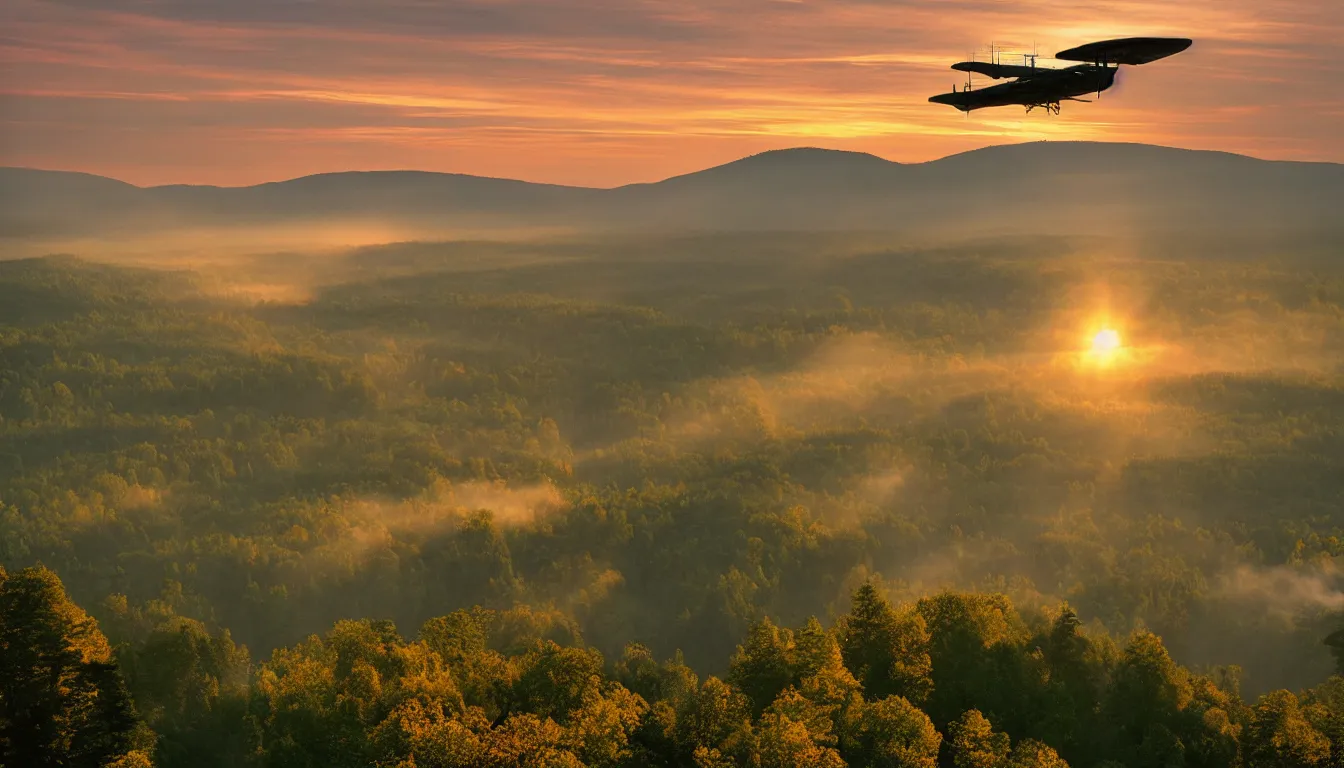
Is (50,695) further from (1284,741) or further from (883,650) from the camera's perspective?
(1284,741)

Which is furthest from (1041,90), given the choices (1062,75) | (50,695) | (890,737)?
(50,695)

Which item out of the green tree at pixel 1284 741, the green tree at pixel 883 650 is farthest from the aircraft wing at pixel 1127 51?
the green tree at pixel 1284 741

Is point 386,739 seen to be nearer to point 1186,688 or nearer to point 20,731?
point 20,731

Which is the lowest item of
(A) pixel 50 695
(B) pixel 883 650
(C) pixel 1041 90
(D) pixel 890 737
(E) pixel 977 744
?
(E) pixel 977 744

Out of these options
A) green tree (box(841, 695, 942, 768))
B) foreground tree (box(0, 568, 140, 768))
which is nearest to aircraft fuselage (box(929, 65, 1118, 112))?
green tree (box(841, 695, 942, 768))

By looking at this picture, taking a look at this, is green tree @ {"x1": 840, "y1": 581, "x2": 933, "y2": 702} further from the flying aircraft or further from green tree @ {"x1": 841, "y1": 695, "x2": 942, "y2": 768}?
the flying aircraft

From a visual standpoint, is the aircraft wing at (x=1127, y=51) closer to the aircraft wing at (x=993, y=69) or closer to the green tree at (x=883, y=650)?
the aircraft wing at (x=993, y=69)

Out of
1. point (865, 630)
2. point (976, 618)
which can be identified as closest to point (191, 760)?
point (865, 630)
